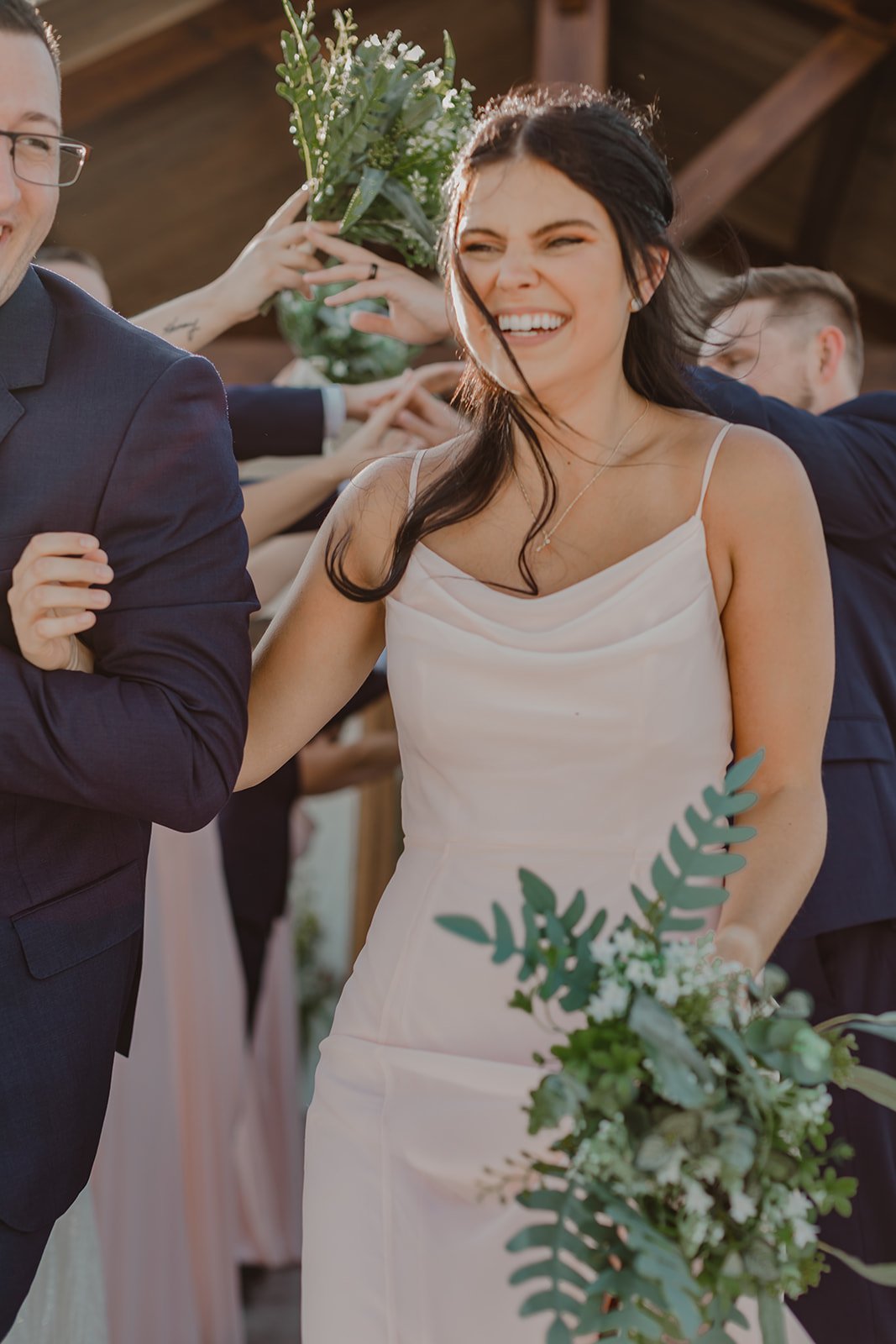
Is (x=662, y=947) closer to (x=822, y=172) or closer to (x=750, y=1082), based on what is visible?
(x=750, y=1082)

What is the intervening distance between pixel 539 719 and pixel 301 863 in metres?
8.20

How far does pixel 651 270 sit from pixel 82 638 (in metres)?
0.97

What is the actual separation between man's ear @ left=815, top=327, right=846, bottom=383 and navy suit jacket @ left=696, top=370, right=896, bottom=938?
0.35 metres

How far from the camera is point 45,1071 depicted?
2002mm

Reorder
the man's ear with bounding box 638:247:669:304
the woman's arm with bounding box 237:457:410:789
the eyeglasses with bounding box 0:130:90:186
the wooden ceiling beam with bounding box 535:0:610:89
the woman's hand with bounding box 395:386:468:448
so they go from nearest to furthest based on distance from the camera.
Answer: the eyeglasses with bounding box 0:130:90:186 < the man's ear with bounding box 638:247:669:304 < the woman's arm with bounding box 237:457:410:789 < the woman's hand with bounding box 395:386:468:448 < the wooden ceiling beam with bounding box 535:0:610:89

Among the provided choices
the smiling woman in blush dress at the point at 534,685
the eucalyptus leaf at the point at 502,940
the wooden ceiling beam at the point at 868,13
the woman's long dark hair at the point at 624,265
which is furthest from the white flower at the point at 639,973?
the wooden ceiling beam at the point at 868,13

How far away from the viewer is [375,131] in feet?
9.05

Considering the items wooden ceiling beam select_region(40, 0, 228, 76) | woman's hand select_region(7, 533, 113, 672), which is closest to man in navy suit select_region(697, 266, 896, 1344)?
woman's hand select_region(7, 533, 113, 672)

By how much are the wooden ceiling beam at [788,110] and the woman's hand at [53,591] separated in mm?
3792

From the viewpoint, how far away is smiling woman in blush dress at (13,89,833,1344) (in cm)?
207

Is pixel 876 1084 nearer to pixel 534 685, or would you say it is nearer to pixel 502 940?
pixel 502 940

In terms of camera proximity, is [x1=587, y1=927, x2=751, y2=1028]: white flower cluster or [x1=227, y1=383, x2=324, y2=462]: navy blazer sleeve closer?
[x1=587, y1=927, x2=751, y2=1028]: white flower cluster

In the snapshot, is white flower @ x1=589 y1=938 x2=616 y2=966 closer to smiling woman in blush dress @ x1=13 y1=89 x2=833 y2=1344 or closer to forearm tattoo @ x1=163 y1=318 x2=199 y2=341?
smiling woman in blush dress @ x1=13 y1=89 x2=833 y2=1344

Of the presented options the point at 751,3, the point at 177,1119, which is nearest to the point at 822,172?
the point at 751,3
